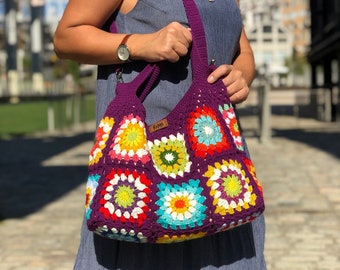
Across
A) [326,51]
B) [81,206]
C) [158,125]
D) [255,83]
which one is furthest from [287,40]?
[158,125]

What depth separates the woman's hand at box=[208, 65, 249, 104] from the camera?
2.12 meters

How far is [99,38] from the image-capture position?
213 centimetres

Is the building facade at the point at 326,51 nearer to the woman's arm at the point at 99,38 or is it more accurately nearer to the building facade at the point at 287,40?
the woman's arm at the point at 99,38

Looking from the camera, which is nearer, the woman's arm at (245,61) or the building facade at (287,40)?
the woman's arm at (245,61)

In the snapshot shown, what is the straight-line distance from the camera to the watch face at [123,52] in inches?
82.6

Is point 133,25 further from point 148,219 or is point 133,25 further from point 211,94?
point 148,219

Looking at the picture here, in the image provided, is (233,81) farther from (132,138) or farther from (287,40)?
(287,40)

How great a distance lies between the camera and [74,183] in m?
10.1

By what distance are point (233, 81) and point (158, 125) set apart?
252 mm

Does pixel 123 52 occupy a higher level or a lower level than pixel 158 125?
higher

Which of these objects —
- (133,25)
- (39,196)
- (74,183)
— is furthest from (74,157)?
(133,25)

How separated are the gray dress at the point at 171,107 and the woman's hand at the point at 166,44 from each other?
80 millimetres

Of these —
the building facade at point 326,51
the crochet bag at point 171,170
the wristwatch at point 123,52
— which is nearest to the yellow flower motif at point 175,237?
the crochet bag at point 171,170

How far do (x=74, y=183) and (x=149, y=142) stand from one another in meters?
8.13
